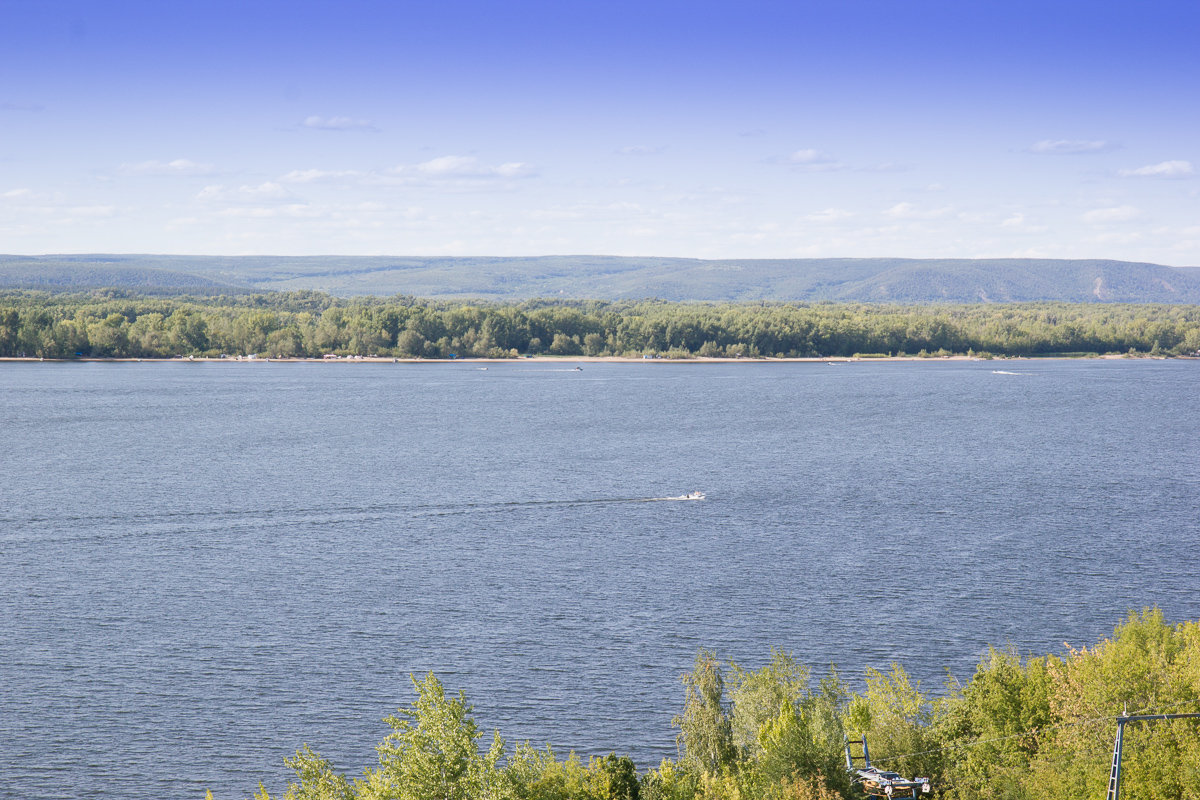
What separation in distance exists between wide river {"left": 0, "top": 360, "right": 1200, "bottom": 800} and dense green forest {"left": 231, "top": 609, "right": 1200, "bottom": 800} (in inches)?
154

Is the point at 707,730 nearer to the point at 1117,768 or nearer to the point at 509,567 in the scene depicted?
the point at 1117,768

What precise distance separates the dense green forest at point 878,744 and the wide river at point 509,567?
12.9 ft

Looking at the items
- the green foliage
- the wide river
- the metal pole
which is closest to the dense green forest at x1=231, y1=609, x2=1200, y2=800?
the green foliage

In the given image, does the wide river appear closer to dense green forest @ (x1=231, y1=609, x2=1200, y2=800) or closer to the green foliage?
the green foliage

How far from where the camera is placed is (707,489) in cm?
6334

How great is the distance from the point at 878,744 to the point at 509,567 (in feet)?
75.2

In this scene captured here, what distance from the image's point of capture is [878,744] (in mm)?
24469

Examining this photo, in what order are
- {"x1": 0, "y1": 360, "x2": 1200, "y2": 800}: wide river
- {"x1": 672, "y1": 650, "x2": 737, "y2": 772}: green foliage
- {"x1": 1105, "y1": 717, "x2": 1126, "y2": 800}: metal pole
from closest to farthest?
{"x1": 1105, "y1": 717, "x2": 1126, "y2": 800}: metal pole → {"x1": 672, "y1": 650, "x2": 737, "y2": 772}: green foliage → {"x1": 0, "y1": 360, "x2": 1200, "y2": 800}: wide river

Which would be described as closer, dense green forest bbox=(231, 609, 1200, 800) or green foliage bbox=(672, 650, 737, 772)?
dense green forest bbox=(231, 609, 1200, 800)

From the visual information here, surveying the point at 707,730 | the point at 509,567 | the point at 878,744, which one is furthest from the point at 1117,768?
the point at 509,567

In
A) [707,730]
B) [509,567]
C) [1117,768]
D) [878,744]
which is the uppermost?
[1117,768]

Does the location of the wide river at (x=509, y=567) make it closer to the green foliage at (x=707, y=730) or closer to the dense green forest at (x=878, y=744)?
the green foliage at (x=707, y=730)

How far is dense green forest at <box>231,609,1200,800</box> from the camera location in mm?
Result: 20172

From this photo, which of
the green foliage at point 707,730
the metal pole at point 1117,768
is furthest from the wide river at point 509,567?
the metal pole at point 1117,768
